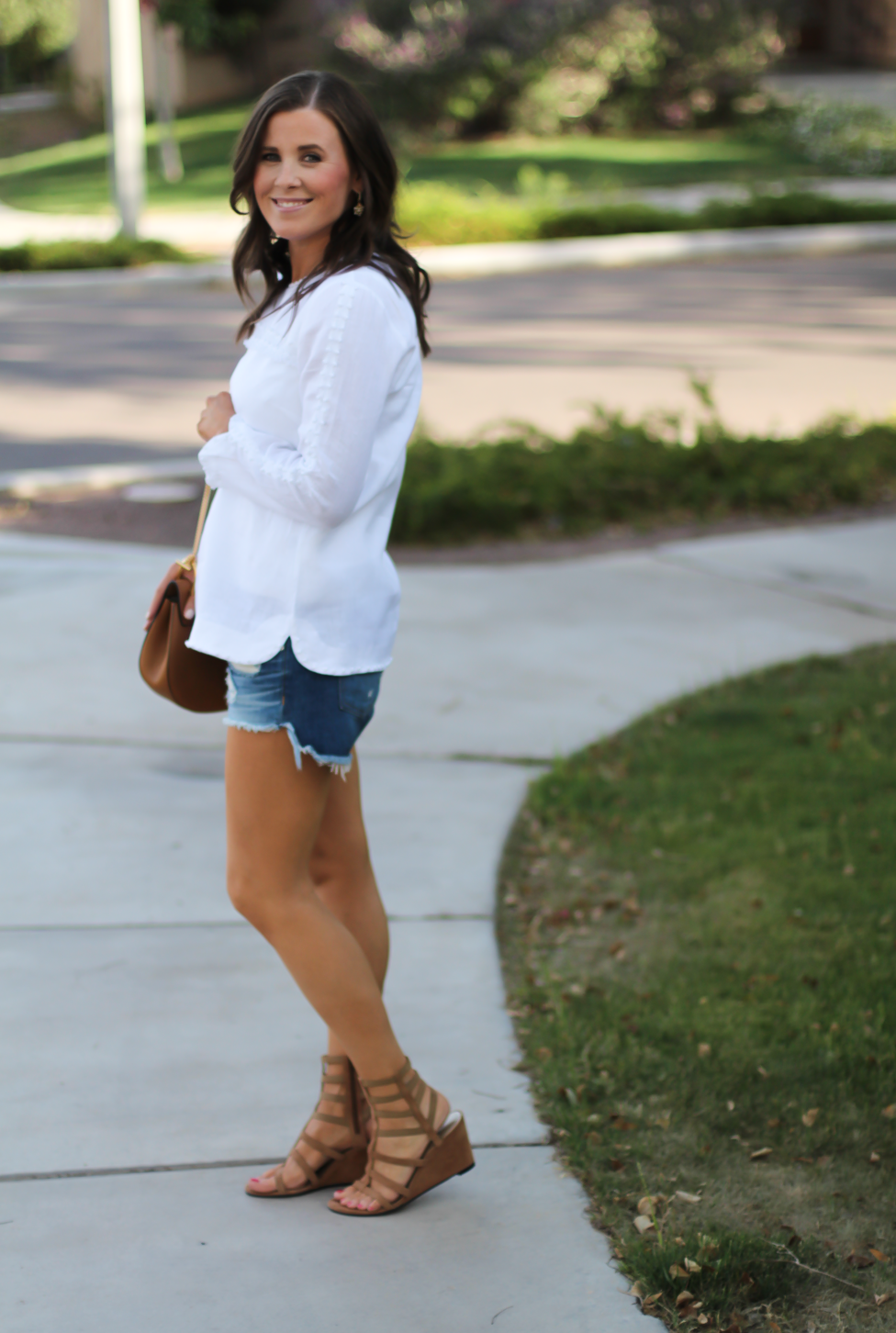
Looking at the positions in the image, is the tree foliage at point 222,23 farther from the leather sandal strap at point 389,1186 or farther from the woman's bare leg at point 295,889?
the leather sandal strap at point 389,1186

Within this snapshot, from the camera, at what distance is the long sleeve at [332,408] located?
6.84 ft

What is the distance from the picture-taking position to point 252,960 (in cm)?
337

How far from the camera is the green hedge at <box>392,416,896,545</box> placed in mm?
7289

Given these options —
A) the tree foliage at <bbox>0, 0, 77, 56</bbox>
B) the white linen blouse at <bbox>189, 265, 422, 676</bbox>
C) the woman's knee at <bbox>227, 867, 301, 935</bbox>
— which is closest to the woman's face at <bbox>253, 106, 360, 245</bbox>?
the white linen blouse at <bbox>189, 265, 422, 676</bbox>

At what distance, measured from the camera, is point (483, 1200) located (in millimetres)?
2531

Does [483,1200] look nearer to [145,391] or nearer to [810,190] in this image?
Result: [145,391]

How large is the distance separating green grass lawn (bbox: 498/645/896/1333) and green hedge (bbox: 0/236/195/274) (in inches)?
583

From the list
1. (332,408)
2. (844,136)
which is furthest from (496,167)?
(332,408)

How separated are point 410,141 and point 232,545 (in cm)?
2958

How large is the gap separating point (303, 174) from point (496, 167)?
2566 cm

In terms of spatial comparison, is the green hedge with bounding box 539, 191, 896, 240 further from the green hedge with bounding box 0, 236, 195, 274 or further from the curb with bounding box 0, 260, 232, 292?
the green hedge with bounding box 0, 236, 195, 274

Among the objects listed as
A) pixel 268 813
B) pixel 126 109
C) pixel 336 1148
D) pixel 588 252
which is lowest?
pixel 336 1148

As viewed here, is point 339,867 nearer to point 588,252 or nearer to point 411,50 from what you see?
point 588,252

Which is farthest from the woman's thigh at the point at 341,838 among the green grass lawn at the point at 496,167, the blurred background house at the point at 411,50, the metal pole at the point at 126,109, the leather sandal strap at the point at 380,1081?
the blurred background house at the point at 411,50
